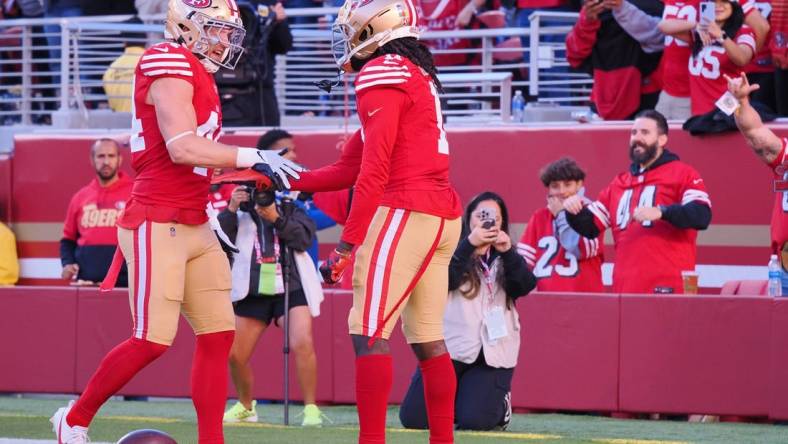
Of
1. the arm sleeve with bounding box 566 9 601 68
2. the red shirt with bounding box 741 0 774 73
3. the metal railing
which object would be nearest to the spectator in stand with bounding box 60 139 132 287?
the metal railing

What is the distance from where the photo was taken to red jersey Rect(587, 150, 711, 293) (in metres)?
9.96

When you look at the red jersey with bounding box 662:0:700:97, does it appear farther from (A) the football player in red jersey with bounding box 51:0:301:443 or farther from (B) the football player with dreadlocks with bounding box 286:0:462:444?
(A) the football player in red jersey with bounding box 51:0:301:443

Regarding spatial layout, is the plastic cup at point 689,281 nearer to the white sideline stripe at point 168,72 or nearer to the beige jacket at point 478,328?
the beige jacket at point 478,328

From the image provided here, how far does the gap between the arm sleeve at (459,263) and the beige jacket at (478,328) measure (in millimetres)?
58

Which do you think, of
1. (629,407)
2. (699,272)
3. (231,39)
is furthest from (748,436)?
(231,39)

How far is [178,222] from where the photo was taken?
6.48m

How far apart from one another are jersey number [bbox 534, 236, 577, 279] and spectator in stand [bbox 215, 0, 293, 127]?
2.87 metres

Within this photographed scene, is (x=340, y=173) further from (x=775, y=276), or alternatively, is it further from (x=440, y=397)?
(x=775, y=276)

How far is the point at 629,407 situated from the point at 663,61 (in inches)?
115

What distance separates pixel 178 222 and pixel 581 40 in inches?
227

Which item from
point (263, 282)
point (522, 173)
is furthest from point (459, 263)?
point (522, 173)

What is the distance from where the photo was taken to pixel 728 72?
10867mm

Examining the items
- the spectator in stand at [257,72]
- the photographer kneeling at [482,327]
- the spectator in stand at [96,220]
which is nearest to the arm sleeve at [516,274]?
the photographer kneeling at [482,327]

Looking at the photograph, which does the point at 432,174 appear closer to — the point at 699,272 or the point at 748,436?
the point at 748,436
